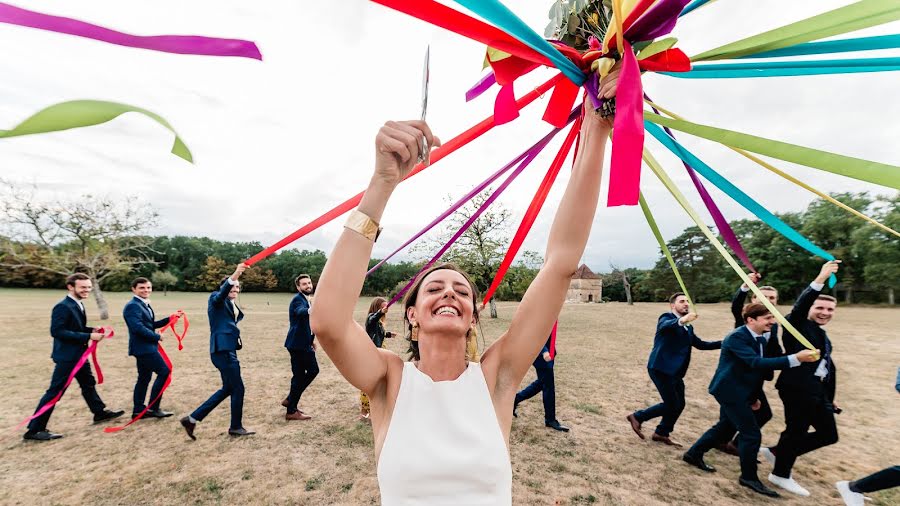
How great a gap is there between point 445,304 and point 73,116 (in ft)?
4.28

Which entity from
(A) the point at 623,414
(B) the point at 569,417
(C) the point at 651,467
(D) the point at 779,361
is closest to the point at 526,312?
(D) the point at 779,361

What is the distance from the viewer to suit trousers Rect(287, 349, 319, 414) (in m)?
5.93

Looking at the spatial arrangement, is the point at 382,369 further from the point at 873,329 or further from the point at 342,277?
the point at 873,329

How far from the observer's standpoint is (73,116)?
1.09 m

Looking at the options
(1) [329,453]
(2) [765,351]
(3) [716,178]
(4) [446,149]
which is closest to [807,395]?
(2) [765,351]

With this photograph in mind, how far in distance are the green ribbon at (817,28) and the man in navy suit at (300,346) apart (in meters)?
5.60

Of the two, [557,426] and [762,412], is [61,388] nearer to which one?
[557,426]

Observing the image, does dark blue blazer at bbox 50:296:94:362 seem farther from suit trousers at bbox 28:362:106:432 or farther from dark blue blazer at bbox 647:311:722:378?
dark blue blazer at bbox 647:311:722:378

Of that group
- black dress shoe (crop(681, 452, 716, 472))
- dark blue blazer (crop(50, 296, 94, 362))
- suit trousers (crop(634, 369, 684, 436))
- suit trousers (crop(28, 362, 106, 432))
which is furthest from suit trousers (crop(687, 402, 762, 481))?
suit trousers (crop(28, 362, 106, 432))

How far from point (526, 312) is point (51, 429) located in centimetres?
790

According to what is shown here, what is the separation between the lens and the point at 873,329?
20500mm

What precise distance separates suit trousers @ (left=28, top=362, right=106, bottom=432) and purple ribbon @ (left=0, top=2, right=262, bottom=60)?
5.99 metres

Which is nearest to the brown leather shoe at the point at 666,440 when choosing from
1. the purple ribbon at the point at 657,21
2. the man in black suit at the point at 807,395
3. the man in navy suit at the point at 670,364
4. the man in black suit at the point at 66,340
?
the man in navy suit at the point at 670,364

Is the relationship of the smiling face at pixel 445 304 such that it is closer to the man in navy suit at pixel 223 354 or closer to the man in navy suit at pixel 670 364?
the man in navy suit at pixel 223 354
